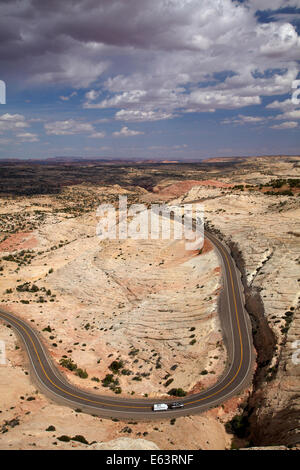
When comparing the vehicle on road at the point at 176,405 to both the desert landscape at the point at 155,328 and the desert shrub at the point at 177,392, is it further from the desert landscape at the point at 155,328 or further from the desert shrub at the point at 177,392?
the desert landscape at the point at 155,328

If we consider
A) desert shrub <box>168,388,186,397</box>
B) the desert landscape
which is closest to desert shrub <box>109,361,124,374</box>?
the desert landscape

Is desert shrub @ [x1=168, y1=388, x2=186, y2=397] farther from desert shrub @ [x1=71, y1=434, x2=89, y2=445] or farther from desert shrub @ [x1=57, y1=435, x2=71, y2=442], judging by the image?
A: desert shrub @ [x1=57, y1=435, x2=71, y2=442]

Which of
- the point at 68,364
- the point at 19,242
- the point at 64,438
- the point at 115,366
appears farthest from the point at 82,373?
the point at 19,242

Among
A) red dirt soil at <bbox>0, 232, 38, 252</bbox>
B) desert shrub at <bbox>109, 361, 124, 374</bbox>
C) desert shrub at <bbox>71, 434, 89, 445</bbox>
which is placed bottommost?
desert shrub at <bbox>109, 361, 124, 374</bbox>

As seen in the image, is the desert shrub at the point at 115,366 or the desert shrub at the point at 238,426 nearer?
the desert shrub at the point at 238,426

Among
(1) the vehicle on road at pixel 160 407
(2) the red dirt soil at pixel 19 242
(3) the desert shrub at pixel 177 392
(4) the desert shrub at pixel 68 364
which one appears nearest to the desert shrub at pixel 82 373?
(4) the desert shrub at pixel 68 364
